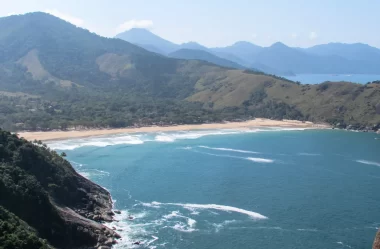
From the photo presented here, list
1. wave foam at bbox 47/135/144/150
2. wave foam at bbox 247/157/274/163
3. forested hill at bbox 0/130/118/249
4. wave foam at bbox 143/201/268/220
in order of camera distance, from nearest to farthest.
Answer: forested hill at bbox 0/130/118/249 → wave foam at bbox 143/201/268/220 → wave foam at bbox 247/157/274/163 → wave foam at bbox 47/135/144/150

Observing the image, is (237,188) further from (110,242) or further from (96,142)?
(96,142)

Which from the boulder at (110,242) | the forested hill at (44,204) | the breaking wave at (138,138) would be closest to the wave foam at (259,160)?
the breaking wave at (138,138)

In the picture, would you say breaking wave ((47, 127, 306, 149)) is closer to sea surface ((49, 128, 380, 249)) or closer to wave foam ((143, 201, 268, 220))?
sea surface ((49, 128, 380, 249))

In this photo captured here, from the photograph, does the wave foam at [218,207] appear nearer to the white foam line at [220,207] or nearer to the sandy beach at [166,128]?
the white foam line at [220,207]

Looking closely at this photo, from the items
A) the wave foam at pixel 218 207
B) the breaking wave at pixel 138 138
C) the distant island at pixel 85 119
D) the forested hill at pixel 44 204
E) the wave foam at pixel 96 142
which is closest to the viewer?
the forested hill at pixel 44 204

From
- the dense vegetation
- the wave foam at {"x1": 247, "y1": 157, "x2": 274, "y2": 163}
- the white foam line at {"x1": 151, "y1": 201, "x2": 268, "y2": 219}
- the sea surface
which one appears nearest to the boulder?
the sea surface

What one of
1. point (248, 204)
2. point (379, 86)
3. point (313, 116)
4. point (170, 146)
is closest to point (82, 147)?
point (170, 146)
